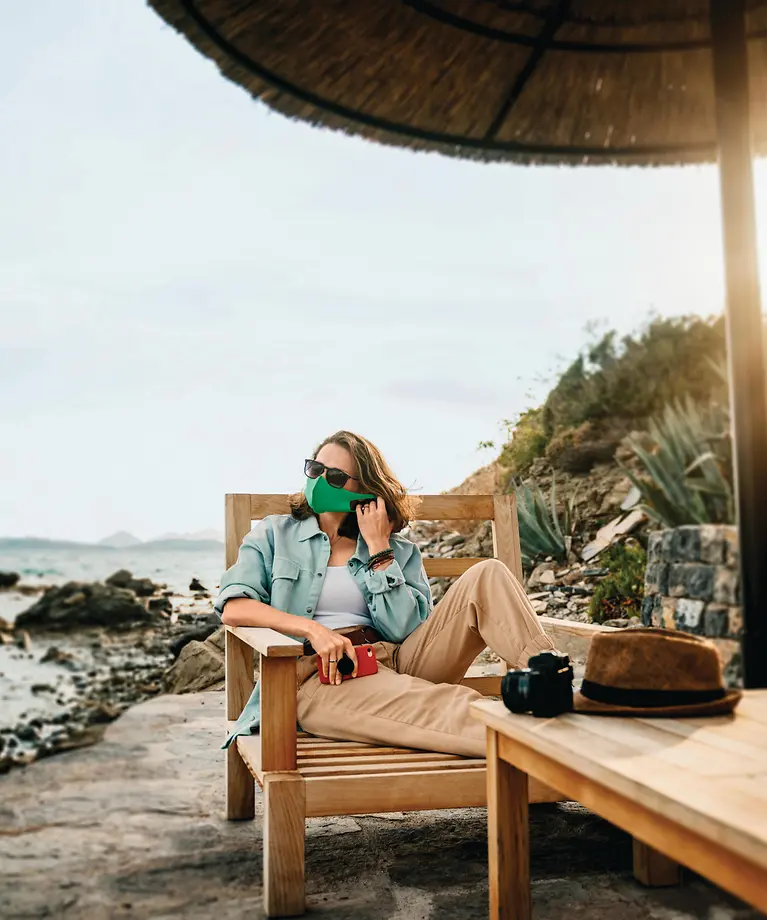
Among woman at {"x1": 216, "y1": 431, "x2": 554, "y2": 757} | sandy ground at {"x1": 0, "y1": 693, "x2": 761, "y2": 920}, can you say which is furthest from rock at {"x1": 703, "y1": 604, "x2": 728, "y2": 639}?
woman at {"x1": 216, "y1": 431, "x2": 554, "y2": 757}

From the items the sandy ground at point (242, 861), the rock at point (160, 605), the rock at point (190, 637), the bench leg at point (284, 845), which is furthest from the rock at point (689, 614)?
the rock at point (160, 605)

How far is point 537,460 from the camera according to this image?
6.27m

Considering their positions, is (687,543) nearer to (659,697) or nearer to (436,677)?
(436,677)

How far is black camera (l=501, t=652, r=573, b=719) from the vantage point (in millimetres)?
1083

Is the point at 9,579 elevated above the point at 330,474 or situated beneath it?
situated beneath

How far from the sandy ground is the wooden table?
341 millimetres

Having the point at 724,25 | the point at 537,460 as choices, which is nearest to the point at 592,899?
the point at 724,25

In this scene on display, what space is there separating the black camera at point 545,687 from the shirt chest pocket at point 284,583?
899 millimetres

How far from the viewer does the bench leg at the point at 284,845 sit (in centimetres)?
141

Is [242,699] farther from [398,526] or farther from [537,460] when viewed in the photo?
[537,460]

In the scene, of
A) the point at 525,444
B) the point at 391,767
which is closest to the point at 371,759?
the point at 391,767

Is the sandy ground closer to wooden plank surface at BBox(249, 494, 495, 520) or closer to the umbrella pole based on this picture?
the umbrella pole

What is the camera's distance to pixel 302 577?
1.94m

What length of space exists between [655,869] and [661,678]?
67 cm
